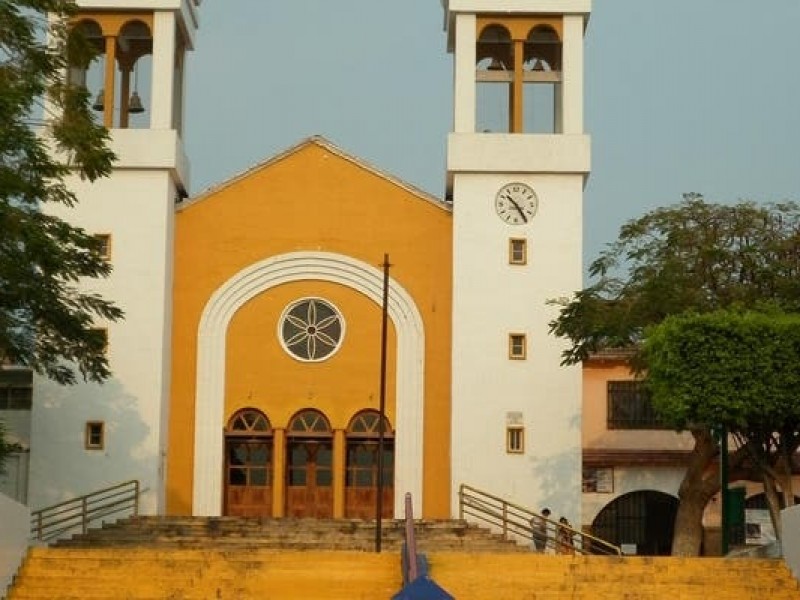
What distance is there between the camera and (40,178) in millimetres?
26812

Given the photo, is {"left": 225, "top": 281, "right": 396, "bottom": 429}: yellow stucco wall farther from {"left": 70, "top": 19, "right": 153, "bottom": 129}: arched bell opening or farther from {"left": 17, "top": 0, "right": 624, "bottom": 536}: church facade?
{"left": 70, "top": 19, "right": 153, "bottom": 129}: arched bell opening

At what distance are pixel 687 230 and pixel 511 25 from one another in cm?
766

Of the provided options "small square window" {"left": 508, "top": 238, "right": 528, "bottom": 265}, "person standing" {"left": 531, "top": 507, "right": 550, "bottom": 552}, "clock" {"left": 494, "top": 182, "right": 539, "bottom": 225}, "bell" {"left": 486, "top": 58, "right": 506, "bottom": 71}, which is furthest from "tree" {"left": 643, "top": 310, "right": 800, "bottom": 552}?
"bell" {"left": 486, "top": 58, "right": 506, "bottom": 71}

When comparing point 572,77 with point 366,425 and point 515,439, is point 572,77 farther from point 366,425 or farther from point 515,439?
point 366,425

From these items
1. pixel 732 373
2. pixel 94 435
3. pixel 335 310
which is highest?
pixel 335 310

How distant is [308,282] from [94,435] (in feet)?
18.3

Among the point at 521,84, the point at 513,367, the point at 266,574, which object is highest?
the point at 521,84

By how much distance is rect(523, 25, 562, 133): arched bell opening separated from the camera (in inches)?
1569

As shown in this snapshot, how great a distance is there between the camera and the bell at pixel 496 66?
40.4m

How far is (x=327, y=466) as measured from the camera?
39.1 m

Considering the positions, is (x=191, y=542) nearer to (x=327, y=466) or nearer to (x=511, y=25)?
(x=327, y=466)

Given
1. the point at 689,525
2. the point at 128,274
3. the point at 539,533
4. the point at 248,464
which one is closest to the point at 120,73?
the point at 128,274

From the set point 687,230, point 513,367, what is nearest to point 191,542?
Result: point 513,367

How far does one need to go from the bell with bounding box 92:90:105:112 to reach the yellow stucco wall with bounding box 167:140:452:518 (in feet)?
9.09
